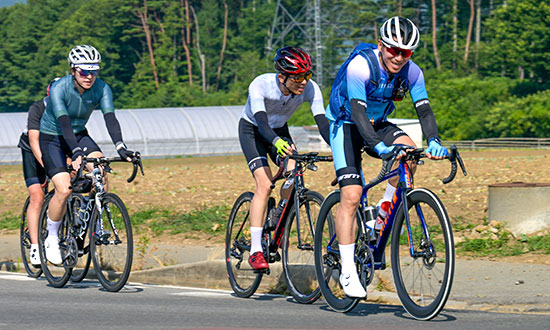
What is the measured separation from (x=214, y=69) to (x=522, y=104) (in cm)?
5759

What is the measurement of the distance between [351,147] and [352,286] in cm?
104

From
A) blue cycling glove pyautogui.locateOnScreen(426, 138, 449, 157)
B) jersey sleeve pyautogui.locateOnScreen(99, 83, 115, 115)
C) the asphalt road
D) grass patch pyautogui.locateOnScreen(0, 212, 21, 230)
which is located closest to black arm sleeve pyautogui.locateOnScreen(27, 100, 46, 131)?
jersey sleeve pyautogui.locateOnScreen(99, 83, 115, 115)

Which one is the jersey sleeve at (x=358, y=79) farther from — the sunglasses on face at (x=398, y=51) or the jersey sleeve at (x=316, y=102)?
the jersey sleeve at (x=316, y=102)

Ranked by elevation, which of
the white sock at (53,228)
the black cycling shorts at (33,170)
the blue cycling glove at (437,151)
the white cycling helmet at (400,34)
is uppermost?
the white cycling helmet at (400,34)

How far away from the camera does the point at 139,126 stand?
57594mm

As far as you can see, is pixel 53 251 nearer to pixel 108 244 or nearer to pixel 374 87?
pixel 108 244

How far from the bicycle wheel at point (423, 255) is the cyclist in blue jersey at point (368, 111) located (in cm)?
34

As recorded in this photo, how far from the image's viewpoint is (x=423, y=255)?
6.96 metres

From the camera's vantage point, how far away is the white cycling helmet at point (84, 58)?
9.59 m

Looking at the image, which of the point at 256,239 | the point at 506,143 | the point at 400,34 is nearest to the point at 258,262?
the point at 256,239

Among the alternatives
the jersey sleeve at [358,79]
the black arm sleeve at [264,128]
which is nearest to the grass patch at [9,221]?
the black arm sleeve at [264,128]

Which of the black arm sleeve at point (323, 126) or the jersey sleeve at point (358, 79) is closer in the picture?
the jersey sleeve at point (358, 79)

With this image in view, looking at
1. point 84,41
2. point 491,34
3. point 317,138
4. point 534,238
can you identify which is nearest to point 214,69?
point 84,41

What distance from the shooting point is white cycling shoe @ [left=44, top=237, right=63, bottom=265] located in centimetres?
997
